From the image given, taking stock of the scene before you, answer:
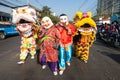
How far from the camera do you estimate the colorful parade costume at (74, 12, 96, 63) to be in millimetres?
8000

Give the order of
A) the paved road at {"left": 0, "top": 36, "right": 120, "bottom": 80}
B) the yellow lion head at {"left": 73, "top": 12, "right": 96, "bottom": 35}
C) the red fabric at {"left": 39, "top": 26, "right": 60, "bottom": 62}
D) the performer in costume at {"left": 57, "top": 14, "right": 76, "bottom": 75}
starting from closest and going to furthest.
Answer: the paved road at {"left": 0, "top": 36, "right": 120, "bottom": 80} < the red fabric at {"left": 39, "top": 26, "right": 60, "bottom": 62} < the performer in costume at {"left": 57, "top": 14, "right": 76, "bottom": 75} < the yellow lion head at {"left": 73, "top": 12, "right": 96, "bottom": 35}

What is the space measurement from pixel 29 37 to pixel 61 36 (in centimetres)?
164

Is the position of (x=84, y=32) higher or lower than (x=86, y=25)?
lower

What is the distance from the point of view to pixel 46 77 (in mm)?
6457

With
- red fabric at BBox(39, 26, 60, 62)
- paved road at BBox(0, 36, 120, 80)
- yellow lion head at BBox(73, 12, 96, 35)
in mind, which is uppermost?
yellow lion head at BBox(73, 12, 96, 35)

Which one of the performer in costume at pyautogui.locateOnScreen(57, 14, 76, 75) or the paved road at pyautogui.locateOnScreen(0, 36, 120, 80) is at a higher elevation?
the performer in costume at pyautogui.locateOnScreen(57, 14, 76, 75)

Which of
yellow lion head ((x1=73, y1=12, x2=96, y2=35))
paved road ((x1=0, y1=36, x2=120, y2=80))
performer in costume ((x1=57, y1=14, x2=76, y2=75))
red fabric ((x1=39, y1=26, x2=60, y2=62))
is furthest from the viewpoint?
yellow lion head ((x1=73, y1=12, x2=96, y2=35))

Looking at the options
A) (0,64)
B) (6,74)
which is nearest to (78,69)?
(6,74)

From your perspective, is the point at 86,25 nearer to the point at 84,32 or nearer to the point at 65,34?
the point at 84,32

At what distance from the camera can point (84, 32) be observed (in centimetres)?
805

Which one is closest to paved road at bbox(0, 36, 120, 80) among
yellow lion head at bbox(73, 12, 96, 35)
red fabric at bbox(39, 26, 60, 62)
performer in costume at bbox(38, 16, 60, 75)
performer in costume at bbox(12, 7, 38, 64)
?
performer in costume at bbox(38, 16, 60, 75)

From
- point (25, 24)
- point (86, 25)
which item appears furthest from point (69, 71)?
point (25, 24)

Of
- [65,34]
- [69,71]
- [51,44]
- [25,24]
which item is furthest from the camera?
[25,24]

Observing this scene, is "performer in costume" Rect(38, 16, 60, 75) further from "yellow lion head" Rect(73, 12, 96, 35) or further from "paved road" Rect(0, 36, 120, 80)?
"yellow lion head" Rect(73, 12, 96, 35)
